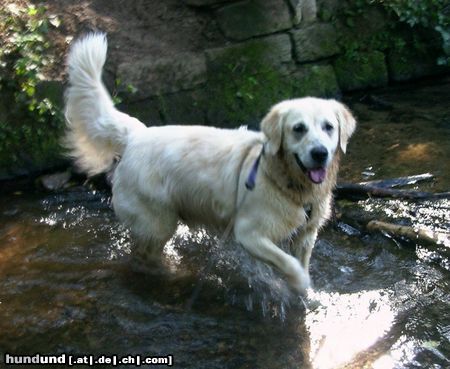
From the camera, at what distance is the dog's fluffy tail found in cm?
447

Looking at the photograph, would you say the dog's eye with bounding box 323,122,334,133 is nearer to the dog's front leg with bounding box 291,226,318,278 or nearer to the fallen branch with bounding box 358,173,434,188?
the dog's front leg with bounding box 291,226,318,278

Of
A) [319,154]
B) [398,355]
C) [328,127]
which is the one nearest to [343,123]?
[328,127]

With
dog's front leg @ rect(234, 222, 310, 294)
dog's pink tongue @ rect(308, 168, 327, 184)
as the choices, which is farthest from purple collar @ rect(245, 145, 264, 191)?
dog's pink tongue @ rect(308, 168, 327, 184)

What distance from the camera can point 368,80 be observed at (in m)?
8.54

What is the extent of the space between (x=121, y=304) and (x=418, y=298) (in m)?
2.29

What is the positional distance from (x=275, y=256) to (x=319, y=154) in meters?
0.80

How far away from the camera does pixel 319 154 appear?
3.58 metres

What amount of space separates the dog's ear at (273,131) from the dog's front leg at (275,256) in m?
0.59

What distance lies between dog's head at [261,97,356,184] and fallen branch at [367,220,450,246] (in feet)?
4.42

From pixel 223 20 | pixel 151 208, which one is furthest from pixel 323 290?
pixel 223 20

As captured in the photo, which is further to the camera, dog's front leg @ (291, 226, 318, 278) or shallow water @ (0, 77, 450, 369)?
dog's front leg @ (291, 226, 318, 278)

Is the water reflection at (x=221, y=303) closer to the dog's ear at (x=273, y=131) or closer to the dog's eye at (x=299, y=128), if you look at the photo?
the dog's ear at (x=273, y=131)

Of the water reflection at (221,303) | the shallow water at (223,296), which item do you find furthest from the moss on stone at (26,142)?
the water reflection at (221,303)

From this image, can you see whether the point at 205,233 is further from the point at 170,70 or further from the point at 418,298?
the point at 170,70
